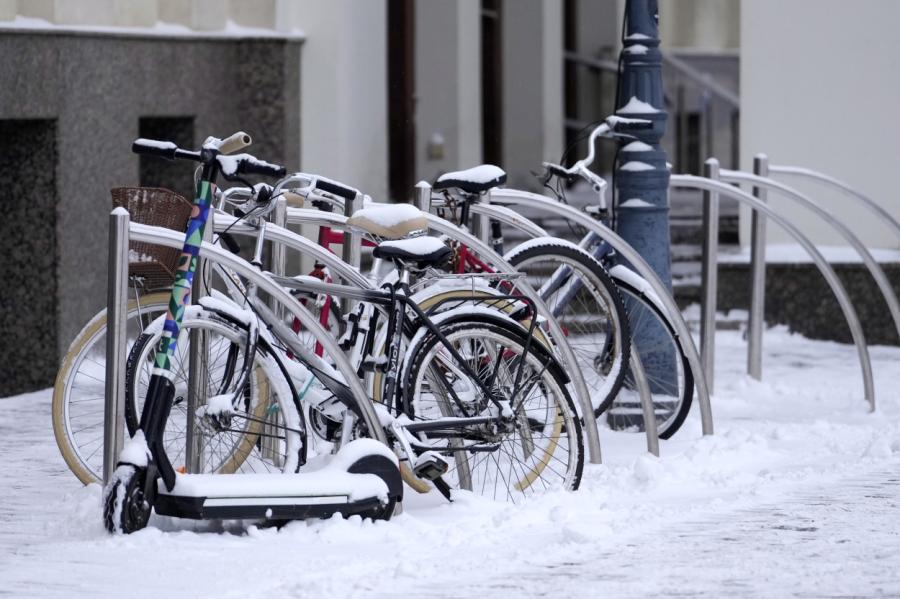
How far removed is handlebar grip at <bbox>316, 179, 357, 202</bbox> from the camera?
21.3 feet

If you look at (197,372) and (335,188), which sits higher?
(335,188)

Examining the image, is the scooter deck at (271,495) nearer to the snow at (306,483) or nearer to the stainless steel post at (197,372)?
the snow at (306,483)

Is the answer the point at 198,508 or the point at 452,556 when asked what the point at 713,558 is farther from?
the point at 198,508

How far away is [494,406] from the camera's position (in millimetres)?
6328

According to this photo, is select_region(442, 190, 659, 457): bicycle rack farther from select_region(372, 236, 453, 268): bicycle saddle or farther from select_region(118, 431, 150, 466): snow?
select_region(118, 431, 150, 466): snow

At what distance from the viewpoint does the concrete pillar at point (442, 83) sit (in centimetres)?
1554

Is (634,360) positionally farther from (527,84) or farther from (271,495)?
(527,84)

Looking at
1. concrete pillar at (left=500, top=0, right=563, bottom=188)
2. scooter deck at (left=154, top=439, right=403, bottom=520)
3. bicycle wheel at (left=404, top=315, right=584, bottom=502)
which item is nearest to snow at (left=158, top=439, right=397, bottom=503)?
scooter deck at (left=154, top=439, right=403, bottom=520)

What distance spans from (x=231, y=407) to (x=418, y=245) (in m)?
0.84

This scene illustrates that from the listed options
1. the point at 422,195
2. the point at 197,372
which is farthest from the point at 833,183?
the point at 197,372

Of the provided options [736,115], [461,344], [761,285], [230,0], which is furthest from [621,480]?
[736,115]

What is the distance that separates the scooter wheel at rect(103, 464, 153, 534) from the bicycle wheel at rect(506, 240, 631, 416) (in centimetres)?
230

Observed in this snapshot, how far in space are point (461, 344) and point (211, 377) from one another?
2.86 ft

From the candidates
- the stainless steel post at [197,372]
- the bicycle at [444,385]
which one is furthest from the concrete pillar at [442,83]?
the stainless steel post at [197,372]
